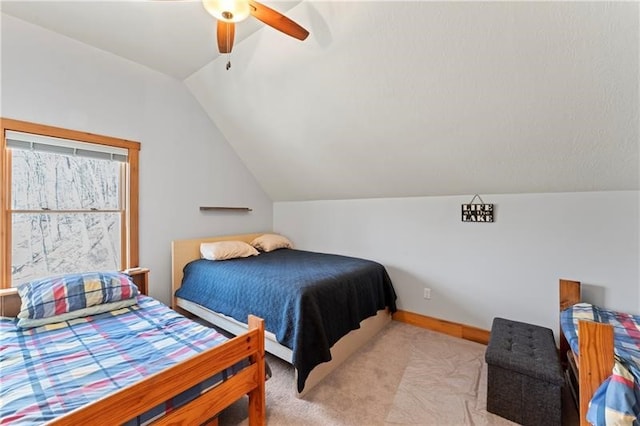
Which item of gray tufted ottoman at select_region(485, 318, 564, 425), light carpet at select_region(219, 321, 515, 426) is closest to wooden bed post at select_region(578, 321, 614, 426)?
gray tufted ottoman at select_region(485, 318, 564, 425)

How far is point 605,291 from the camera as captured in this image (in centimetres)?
213

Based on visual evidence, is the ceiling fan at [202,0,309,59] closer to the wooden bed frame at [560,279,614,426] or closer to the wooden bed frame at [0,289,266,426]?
the wooden bed frame at [0,289,266,426]

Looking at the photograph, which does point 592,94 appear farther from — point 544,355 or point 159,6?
point 159,6

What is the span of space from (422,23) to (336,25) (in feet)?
1.95

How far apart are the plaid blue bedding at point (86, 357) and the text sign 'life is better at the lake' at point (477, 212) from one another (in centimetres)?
245

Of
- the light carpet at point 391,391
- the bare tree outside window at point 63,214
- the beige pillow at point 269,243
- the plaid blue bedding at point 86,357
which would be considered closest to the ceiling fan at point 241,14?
the plaid blue bedding at point 86,357

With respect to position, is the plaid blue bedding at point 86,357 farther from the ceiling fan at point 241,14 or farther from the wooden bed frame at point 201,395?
the ceiling fan at point 241,14

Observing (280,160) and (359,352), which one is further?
(280,160)

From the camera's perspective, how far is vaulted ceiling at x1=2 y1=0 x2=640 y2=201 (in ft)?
5.18

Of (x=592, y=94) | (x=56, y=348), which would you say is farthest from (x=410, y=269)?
(x=56, y=348)

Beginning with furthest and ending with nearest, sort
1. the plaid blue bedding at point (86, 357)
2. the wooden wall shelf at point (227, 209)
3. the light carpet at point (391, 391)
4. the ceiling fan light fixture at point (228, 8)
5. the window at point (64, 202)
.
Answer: the wooden wall shelf at point (227, 209) < the window at point (64, 202) < the light carpet at point (391, 391) < the ceiling fan light fixture at point (228, 8) < the plaid blue bedding at point (86, 357)

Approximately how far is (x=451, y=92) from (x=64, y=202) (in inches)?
134

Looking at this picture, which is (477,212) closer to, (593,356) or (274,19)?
(593,356)

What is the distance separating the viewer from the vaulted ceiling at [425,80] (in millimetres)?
1578
